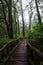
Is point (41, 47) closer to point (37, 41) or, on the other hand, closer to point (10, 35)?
point (37, 41)

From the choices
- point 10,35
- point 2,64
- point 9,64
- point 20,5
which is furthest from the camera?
point 20,5

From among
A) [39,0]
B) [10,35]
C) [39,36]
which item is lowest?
[10,35]

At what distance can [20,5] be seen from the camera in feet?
193

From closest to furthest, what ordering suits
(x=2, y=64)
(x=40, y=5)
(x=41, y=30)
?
(x=2, y=64) → (x=41, y=30) → (x=40, y=5)

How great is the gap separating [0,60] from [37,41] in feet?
11.2

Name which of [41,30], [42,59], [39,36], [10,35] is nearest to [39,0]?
[10,35]

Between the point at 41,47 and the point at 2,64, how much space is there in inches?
105

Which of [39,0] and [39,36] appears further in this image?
[39,0]

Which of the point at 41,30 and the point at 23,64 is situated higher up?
the point at 41,30

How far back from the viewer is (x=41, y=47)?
12.1 meters

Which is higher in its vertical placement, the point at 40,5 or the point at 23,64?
the point at 40,5

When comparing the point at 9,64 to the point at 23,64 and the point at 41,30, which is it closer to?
the point at 23,64

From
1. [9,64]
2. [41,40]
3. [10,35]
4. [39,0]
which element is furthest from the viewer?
[39,0]

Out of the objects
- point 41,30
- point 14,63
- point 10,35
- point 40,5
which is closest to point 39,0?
point 40,5
